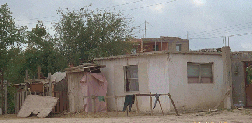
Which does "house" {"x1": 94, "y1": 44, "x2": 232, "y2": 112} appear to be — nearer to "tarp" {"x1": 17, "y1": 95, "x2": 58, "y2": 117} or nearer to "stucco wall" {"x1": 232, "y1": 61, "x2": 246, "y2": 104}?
"stucco wall" {"x1": 232, "y1": 61, "x2": 246, "y2": 104}

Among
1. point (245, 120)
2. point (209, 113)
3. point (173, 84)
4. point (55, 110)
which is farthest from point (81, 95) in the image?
point (245, 120)

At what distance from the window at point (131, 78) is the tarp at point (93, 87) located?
109 centimetres

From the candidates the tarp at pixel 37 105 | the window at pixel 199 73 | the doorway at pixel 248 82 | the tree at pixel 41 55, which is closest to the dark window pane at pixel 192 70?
the window at pixel 199 73

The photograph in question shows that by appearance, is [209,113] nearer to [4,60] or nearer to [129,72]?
[129,72]

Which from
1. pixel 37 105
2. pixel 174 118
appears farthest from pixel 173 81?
pixel 37 105

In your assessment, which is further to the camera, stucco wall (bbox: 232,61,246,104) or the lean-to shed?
stucco wall (bbox: 232,61,246,104)

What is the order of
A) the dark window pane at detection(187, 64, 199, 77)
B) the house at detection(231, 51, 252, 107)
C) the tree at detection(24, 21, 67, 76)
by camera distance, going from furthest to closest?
the tree at detection(24, 21, 67, 76), the house at detection(231, 51, 252, 107), the dark window pane at detection(187, 64, 199, 77)

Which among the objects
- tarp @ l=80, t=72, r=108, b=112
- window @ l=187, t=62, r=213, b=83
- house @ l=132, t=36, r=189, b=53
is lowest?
tarp @ l=80, t=72, r=108, b=112

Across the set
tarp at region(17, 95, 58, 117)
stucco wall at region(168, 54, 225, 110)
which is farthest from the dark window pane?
tarp at region(17, 95, 58, 117)

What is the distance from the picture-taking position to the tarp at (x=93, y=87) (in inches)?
732

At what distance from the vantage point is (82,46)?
27.0m

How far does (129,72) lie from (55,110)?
4704mm

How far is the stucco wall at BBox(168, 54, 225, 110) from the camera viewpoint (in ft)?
56.3

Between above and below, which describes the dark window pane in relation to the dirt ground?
above
